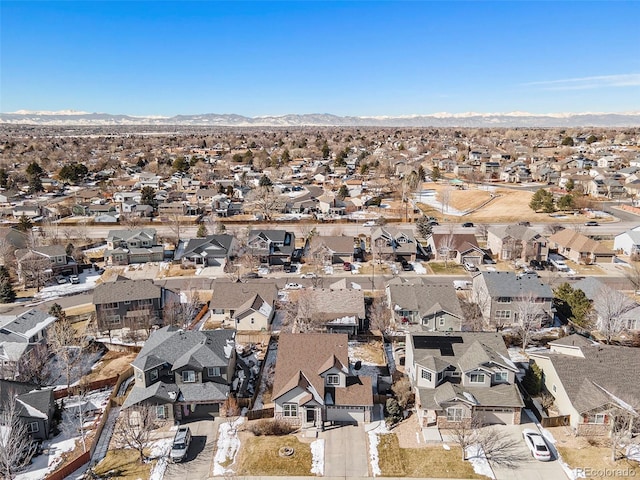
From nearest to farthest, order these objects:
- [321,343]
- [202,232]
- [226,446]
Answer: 1. [226,446]
2. [321,343]
3. [202,232]

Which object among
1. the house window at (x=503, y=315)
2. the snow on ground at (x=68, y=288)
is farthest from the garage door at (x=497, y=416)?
the snow on ground at (x=68, y=288)

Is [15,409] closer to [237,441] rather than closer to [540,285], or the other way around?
[237,441]

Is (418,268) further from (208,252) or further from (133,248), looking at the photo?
(133,248)

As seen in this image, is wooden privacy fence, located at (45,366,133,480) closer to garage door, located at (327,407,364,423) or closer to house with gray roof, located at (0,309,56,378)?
house with gray roof, located at (0,309,56,378)

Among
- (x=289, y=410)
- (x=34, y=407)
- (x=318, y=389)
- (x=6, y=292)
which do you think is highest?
(x=318, y=389)

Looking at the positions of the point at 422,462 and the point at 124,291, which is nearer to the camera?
the point at 422,462

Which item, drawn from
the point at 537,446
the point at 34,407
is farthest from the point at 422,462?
the point at 34,407

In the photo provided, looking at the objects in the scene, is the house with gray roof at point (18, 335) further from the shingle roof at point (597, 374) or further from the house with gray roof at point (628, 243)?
the house with gray roof at point (628, 243)

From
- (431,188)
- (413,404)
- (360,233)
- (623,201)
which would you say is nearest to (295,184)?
(431,188)
